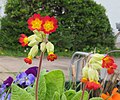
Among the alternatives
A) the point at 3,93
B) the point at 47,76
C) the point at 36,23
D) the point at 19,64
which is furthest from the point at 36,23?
the point at 19,64

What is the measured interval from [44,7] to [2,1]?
295 centimetres

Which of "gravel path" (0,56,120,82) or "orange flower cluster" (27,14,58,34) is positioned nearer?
"orange flower cluster" (27,14,58,34)

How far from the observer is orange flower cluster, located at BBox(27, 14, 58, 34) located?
1.10m

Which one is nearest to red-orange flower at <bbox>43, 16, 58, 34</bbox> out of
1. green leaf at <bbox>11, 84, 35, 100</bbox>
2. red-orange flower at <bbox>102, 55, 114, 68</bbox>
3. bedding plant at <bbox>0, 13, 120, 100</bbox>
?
bedding plant at <bbox>0, 13, 120, 100</bbox>

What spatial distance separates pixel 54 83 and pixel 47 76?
0.04m

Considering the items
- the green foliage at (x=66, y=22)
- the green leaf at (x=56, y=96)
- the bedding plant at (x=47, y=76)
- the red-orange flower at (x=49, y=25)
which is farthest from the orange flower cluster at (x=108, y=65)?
the green foliage at (x=66, y=22)

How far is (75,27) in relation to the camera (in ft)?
34.5

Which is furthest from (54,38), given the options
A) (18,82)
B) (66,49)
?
(18,82)

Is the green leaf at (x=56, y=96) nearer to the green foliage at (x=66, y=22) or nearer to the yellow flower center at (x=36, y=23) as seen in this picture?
the yellow flower center at (x=36, y=23)

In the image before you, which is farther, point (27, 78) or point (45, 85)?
point (27, 78)

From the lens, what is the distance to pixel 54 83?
1.48 metres

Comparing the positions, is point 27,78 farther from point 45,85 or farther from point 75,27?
point 75,27

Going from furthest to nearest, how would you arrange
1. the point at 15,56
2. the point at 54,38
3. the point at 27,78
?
the point at 54,38, the point at 15,56, the point at 27,78

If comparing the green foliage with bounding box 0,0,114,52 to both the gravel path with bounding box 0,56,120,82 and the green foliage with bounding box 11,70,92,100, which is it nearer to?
the gravel path with bounding box 0,56,120,82
